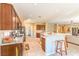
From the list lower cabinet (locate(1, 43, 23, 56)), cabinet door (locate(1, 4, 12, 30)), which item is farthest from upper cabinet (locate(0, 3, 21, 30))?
lower cabinet (locate(1, 43, 23, 56))

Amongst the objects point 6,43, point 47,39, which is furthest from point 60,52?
point 6,43

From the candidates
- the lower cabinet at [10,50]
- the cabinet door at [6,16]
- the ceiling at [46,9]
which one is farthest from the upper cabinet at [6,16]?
the lower cabinet at [10,50]

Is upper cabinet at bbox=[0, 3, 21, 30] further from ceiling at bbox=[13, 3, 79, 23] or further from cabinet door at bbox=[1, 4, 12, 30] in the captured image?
ceiling at bbox=[13, 3, 79, 23]

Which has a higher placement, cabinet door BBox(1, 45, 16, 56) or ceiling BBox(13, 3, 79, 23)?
ceiling BBox(13, 3, 79, 23)

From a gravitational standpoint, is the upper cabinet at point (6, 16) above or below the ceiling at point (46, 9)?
below

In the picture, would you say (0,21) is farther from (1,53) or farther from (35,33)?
(35,33)

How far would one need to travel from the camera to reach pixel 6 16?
443cm

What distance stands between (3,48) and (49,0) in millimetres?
2955

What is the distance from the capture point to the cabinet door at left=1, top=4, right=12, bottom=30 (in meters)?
4.29

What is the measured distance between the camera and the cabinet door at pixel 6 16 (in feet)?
14.1

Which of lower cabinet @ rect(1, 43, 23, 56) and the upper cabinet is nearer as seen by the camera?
lower cabinet @ rect(1, 43, 23, 56)

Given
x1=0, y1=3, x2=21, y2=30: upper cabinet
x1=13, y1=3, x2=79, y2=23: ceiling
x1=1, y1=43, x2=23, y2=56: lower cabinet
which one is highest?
x1=13, y1=3, x2=79, y2=23: ceiling

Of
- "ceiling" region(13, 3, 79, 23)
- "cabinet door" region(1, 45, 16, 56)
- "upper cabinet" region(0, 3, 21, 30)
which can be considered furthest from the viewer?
"ceiling" region(13, 3, 79, 23)

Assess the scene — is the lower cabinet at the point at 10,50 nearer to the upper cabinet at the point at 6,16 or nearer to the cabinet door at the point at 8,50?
the cabinet door at the point at 8,50
